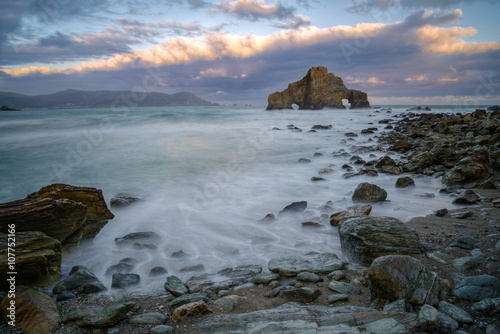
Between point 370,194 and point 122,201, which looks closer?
point 370,194

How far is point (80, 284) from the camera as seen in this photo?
320 centimetres

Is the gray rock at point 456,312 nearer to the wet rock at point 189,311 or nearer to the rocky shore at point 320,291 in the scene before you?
the rocky shore at point 320,291

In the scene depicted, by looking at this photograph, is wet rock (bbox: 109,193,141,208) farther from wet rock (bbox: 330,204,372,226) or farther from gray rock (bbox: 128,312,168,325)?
wet rock (bbox: 330,204,372,226)

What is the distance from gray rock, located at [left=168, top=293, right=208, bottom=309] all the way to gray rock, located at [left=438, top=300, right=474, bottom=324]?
2183 millimetres

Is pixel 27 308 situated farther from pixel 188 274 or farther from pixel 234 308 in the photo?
pixel 234 308

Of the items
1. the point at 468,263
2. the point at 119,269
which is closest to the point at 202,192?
the point at 119,269

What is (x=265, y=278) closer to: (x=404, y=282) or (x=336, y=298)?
(x=336, y=298)

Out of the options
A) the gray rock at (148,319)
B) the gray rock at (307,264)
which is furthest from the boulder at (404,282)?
the gray rock at (148,319)

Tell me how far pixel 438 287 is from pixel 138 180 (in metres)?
8.61

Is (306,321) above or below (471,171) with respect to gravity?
below

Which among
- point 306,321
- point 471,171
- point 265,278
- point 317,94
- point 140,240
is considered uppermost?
point 317,94

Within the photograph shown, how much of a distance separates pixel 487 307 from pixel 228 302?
2205mm

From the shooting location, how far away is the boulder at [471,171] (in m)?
5.88

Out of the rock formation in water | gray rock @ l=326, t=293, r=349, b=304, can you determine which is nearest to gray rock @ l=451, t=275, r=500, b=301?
gray rock @ l=326, t=293, r=349, b=304
